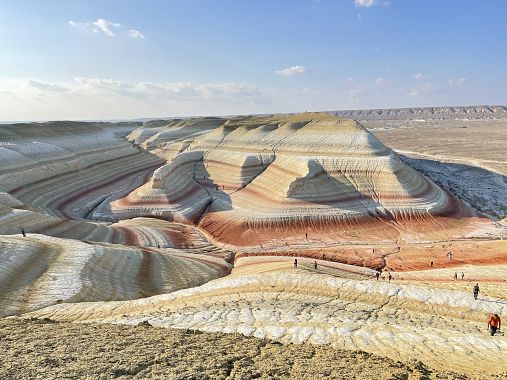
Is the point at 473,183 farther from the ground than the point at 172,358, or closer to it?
closer to it

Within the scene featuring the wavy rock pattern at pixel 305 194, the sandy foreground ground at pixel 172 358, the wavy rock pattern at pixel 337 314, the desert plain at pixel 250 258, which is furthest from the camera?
the wavy rock pattern at pixel 305 194

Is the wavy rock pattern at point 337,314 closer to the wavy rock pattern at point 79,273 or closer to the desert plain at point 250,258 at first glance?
the desert plain at point 250,258

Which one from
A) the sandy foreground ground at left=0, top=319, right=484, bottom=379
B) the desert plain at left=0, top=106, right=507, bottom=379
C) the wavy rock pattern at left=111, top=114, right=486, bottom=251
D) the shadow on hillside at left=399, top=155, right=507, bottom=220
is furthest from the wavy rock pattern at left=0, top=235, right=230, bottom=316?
the shadow on hillside at left=399, top=155, right=507, bottom=220

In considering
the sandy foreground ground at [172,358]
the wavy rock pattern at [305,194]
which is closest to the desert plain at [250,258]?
the sandy foreground ground at [172,358]

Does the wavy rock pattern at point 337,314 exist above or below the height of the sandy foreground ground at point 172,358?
below

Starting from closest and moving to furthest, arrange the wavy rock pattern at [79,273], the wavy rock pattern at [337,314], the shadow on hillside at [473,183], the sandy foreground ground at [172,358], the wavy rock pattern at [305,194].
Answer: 1. the sandy foreground ground at [172,358]
2. the wavy rock pattern at [337,314]
3. the wavy rock pattern at [79,273]
4. the wavy rock pattern at [305,194]
5. the shadow on hillside at [473,183]

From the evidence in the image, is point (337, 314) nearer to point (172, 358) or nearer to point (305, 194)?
point (172, 358)

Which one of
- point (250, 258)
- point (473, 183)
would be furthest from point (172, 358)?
point (473, 183)

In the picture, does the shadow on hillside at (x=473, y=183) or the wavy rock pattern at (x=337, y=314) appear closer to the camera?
the wavy rock pattern at (x=337, y=314)
